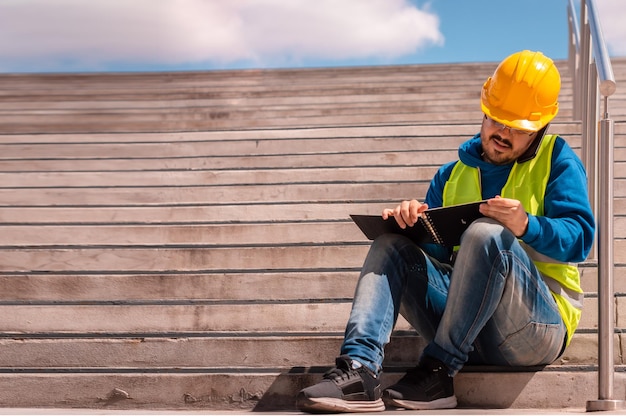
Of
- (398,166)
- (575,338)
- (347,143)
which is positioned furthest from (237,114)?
(575,338)

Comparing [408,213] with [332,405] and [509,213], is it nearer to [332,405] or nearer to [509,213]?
[509,213]

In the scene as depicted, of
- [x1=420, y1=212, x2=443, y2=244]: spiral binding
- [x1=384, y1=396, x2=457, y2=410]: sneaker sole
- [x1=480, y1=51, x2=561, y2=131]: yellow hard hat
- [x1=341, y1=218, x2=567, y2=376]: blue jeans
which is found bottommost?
[x1=384, y1=396, x2=457, y2=410]: sneaker sole

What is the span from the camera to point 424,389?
272cm

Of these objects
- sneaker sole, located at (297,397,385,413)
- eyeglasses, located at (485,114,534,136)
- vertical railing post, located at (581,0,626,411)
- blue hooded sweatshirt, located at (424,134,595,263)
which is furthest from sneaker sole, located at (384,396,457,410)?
eyeglasses, located at (485,114,534,136)

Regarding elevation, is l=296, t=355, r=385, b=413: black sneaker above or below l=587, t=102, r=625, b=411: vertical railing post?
below

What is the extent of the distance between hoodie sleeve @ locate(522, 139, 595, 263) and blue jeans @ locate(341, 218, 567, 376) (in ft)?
0.25

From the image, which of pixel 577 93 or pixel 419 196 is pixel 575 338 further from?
pixel 577 93

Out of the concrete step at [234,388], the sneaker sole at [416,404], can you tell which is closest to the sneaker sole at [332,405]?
the sneaker sole at [416,404]

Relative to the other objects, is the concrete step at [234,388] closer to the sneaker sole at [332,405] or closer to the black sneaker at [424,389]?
the black sneaker at [424,389]

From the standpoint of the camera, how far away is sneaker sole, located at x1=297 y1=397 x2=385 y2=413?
2.57 metres

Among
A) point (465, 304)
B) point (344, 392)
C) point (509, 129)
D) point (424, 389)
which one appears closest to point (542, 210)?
point (509, 129)

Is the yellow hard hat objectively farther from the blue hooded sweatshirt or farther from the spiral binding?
the spiral binding

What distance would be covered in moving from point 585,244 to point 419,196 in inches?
78.3

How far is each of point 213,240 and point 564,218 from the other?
1982 millimetres
